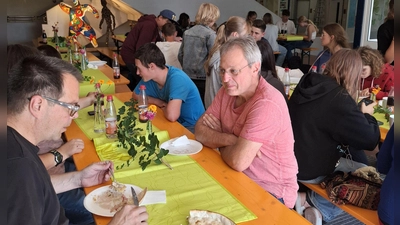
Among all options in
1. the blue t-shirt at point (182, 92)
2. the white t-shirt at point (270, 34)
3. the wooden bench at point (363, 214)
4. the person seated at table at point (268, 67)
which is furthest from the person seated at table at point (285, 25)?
the wooden bench at point (363, 214)

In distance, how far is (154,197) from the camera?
4.70 feet

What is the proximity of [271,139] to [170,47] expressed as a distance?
3543 millimetres

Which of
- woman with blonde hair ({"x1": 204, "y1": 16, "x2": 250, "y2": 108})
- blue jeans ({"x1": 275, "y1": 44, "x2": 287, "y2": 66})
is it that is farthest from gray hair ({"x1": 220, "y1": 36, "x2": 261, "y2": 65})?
blue jeans ({"x1": 275, "y1": 44, "x2": 287, "y2": 66})

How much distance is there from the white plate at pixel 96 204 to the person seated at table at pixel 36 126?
0.37 ft

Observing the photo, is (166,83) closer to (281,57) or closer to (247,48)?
(247,48)

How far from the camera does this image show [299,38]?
8.15 m

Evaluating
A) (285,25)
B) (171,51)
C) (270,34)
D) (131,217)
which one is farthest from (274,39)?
(131,217)

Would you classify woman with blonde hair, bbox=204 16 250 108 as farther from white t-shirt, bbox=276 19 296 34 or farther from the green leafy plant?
white t-shirt, bbox=276 19 296 34

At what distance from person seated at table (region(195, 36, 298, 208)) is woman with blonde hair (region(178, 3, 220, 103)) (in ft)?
7.86

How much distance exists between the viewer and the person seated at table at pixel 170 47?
4984 millimetres

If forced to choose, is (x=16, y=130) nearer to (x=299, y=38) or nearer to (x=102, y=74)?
(x=102, y=74)

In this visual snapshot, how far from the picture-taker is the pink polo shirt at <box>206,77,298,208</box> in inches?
65.7

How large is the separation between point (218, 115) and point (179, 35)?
4135 mm

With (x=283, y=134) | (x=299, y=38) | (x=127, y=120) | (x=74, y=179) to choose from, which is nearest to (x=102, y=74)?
(x=127, y=120)
